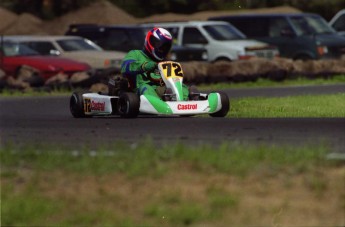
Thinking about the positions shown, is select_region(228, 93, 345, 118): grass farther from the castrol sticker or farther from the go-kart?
the castrol sticker

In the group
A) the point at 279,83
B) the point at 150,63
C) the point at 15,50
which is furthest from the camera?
the point at 15,50

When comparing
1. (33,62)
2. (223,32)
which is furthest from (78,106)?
(223,32)

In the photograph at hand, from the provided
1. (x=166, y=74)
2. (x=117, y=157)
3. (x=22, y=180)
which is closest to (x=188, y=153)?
(x=117, y=157)

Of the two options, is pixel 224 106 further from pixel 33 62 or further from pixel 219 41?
pixel 219 41

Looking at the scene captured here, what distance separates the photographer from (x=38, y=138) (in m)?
11.7

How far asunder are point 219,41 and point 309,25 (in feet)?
10.3

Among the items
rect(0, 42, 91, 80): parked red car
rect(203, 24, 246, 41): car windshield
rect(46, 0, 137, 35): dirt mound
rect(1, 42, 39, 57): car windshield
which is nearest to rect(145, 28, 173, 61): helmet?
rect(0, 42, 91, 80): parked red car

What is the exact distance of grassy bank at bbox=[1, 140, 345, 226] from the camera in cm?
798

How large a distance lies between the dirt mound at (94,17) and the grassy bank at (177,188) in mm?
39518

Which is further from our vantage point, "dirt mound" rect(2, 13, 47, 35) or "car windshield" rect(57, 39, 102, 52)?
"dirt mound" rect(2, 13, 47, 35)

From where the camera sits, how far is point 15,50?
1115 inches

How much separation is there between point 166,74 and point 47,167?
6097mm

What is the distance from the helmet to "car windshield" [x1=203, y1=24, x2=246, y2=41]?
1585cm

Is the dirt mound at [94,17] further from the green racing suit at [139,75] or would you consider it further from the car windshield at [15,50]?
the green racing suit at [139,75]
